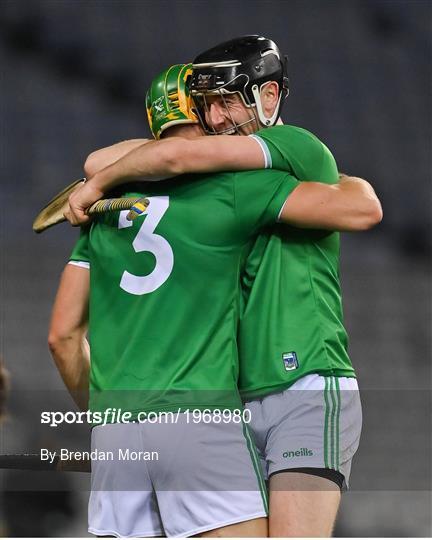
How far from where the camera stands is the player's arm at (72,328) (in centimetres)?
214

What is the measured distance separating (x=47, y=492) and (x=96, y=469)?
1451 millimetres

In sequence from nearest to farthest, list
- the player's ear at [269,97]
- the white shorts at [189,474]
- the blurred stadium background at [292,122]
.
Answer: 1. the white shorts at [189,474]
2. the player's ear at [269,97]
3. the blurred stadium background at [292,122]

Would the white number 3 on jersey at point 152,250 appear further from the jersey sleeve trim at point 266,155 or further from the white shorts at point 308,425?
the white shorts at point 308,425

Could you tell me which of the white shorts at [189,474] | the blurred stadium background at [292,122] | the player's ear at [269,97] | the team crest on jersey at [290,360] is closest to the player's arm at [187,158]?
the player's ear at [269,97]

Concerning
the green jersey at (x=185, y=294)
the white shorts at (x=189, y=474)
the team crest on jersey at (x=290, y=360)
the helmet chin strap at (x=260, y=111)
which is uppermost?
the helmet chin strap at (x=260, y=111)

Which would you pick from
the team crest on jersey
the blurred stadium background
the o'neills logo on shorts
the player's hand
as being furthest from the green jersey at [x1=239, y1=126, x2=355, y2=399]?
the blurred stadium background

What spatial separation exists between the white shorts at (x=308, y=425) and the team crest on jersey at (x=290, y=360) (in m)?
0.03

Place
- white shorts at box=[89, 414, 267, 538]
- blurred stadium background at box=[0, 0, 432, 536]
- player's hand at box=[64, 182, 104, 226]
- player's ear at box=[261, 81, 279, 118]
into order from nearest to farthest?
white shorts at box=[89, 414, 267, 538], player's hand at box=[64, 182, 104, 226], player's ear at box=[261, 81, 279, 118], blurred stadium background at box=[0, 0, 432, 536]

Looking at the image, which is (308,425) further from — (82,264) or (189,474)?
(82,264)

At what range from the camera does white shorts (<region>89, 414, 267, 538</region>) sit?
6.08 feet

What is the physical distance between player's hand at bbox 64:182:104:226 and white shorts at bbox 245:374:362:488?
50cm

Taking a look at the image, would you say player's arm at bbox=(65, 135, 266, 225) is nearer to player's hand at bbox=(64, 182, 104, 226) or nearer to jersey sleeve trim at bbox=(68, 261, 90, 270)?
player's hand at bbox=(64, 182, 104, 226)

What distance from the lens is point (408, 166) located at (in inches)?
123

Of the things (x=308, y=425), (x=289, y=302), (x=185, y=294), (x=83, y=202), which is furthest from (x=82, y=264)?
(x=308, y=425)
